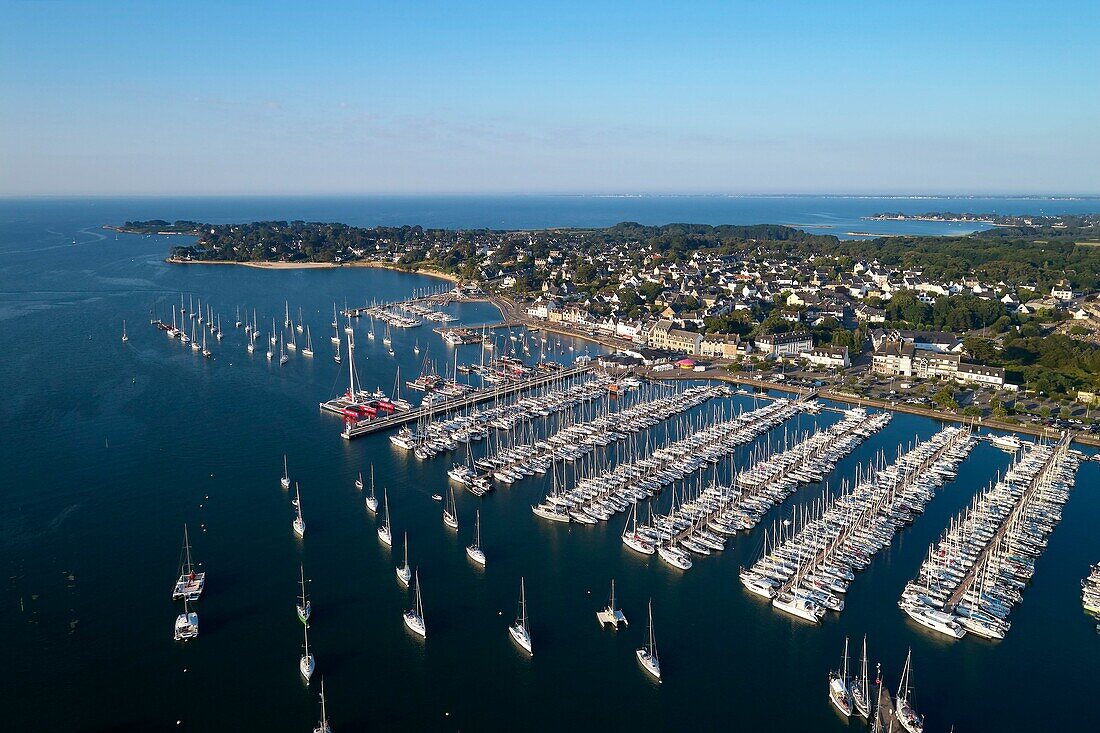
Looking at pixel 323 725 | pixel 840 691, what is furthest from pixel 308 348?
pixel 840 691

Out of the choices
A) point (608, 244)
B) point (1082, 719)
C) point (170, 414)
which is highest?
point (608, 244)

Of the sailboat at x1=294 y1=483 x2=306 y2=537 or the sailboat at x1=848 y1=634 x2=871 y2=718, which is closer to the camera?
the sailboat at x1=848 y1=634 x2=871 y2=718

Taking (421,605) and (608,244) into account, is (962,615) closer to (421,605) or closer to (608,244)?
(421,605)

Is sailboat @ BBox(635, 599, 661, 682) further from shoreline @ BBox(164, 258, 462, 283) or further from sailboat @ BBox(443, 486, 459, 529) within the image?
shoreline @ BBox(164, 258, 462, 283)

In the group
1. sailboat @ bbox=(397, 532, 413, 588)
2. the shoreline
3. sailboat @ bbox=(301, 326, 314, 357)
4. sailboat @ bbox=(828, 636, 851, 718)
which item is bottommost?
sailboat @ bbox=(828, 636, 851, 718)

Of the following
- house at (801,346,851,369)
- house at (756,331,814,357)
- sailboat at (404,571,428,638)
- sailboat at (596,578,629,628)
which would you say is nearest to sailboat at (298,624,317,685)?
sailboat at (404,571,428,638)

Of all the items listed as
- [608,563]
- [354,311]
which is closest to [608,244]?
[354,311]
